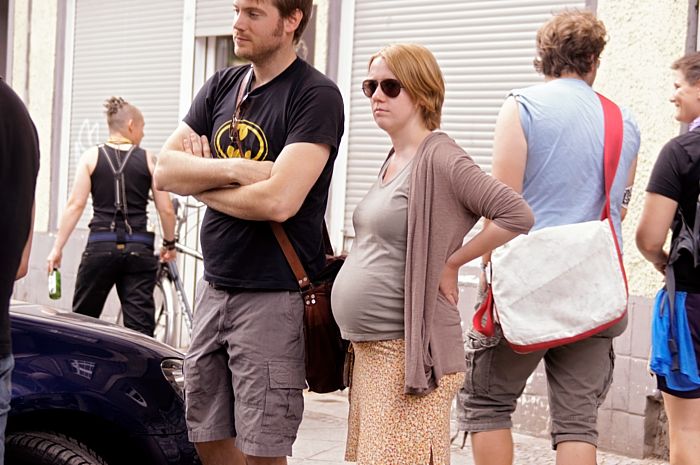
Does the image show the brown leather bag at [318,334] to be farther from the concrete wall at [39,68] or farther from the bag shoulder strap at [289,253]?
the concrete wall at [39,68]

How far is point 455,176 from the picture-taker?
3676 millimetres

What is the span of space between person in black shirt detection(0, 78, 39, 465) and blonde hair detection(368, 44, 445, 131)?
1251 mm

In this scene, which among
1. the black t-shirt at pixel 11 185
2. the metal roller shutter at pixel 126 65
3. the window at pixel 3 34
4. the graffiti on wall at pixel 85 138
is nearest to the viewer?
the black t-shirt at pixel 11 185

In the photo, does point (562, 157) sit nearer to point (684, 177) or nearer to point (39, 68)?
point (684, 177)

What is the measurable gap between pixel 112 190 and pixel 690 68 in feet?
14.2

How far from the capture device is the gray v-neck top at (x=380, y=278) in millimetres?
3695

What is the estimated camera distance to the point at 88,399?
12.8 ft

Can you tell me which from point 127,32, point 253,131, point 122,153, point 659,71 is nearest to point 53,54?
point 127,32

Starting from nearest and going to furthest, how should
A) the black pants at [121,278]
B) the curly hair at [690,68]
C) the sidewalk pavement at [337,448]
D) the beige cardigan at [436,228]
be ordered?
the beige cardigan at [436,228] → the curly hair at [690,68] → the sidewalk pavement at [337,448] → the black pants at [121,278]

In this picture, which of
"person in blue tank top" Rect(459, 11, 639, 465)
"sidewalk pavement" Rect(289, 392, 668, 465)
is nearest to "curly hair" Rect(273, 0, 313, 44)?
"person in blue tank top" Rect(459, 11, 639, 465)

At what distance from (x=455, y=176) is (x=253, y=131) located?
0.74 meters

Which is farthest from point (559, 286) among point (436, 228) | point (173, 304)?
point (173, 304)

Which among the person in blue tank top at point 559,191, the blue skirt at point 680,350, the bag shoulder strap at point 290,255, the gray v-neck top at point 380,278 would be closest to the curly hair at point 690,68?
the person in blue tank top at point 559,191

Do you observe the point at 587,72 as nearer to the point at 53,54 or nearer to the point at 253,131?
the point at 253,131
